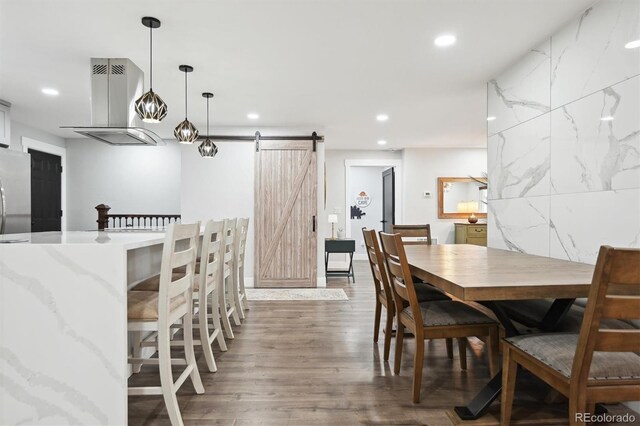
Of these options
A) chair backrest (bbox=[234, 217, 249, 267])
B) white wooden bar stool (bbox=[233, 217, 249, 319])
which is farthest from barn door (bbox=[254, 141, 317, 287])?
chair backrest (bbox=[234, 217, 249, 267])

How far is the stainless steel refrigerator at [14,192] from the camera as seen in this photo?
4066 mm

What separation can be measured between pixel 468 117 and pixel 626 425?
402cm

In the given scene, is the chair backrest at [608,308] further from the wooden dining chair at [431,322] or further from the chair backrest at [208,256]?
the chair backrest at [208,256]

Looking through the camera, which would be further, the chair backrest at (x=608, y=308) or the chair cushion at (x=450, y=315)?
the chair cushion at (x=450, y=315)

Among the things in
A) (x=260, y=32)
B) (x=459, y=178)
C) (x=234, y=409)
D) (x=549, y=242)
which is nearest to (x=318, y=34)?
(x=260, y=32)

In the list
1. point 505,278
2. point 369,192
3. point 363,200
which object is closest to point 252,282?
point 505,278

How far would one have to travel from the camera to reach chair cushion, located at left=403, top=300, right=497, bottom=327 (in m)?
1.95

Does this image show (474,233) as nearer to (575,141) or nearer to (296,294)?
(296,294)

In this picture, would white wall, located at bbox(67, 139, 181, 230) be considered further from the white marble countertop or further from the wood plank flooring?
the white marble countertop

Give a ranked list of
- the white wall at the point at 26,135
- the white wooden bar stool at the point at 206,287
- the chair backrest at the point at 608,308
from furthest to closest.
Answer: the white wall at the point at 26,135, the white wooden bar stool at the point at 206,287, the chair backrest at the point at 608,308

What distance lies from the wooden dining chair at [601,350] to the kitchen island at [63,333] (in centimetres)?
185

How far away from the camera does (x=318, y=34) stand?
2629mm

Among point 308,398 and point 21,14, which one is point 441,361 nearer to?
point 308,398
